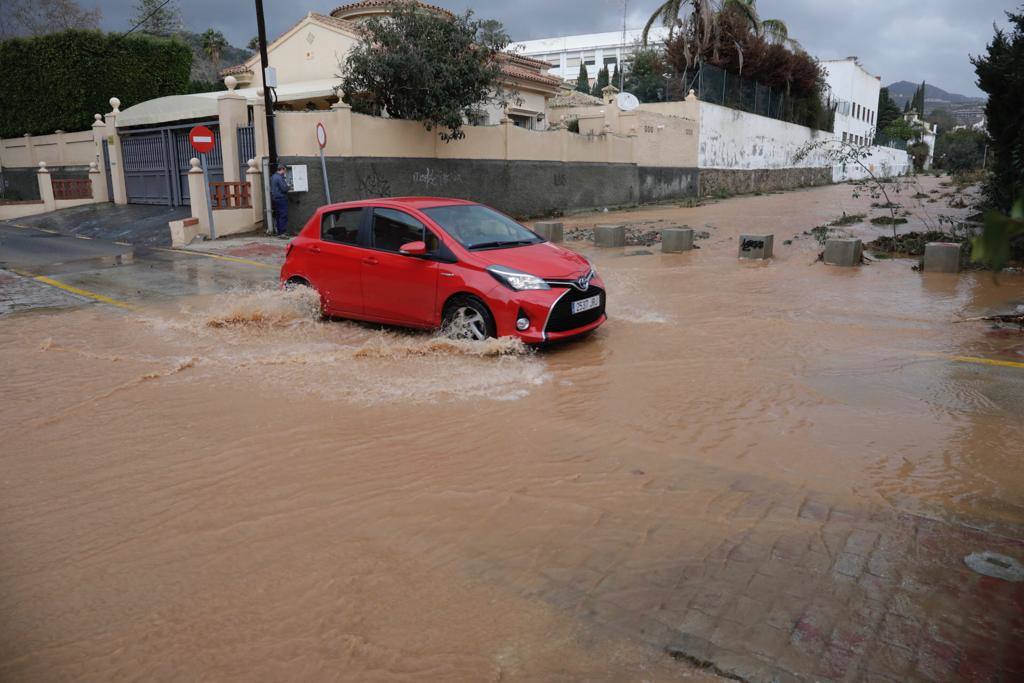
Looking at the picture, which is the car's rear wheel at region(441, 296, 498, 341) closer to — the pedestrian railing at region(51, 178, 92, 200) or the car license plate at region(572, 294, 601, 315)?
the car license plate at region(572, 294, 601, 315)

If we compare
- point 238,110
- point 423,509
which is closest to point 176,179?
point 238,110

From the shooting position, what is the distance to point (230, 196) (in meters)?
17.7

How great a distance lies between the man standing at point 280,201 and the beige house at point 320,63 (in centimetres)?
424

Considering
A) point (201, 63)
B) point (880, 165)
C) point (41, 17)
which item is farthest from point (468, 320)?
point (880, 165)

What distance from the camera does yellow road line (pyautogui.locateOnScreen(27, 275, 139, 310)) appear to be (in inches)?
416

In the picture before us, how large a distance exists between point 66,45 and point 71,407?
26.0 metres

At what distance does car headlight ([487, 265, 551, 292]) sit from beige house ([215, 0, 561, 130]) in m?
14.3

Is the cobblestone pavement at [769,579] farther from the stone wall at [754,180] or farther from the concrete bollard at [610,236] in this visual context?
the stone wall at [754,180]

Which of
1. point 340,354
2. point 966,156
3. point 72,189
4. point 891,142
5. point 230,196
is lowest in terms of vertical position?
point 340,354

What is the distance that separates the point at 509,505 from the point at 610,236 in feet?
40.4

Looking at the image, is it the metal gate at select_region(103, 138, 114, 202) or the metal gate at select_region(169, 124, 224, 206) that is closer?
the metal gate at select_region(169, 124, 224, 206)

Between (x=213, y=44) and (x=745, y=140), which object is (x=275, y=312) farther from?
(x=213, y=44)

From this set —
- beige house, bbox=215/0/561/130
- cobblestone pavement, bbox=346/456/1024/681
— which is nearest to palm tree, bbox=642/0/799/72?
beige house, bbox=215/0/561/130

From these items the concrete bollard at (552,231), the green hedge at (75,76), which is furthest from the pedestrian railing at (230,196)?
the green hedge at (75,76)
